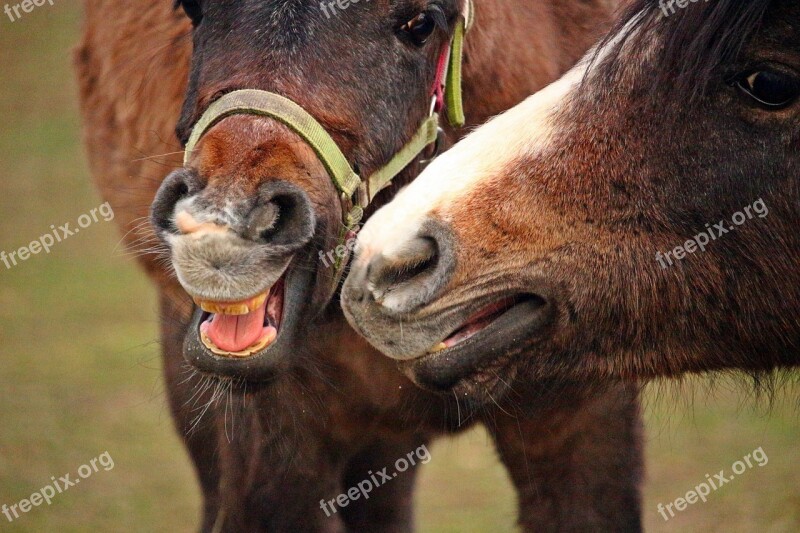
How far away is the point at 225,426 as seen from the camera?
12.2 ft

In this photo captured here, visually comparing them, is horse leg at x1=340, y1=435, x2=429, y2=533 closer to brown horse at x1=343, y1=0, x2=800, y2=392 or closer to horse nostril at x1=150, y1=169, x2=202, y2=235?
brown horse at x1=343, y1=0, x2=800, y2=392

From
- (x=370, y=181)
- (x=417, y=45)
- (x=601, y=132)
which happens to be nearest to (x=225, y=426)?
(x=370, y=181)

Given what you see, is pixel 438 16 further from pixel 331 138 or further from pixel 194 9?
pixel 194 9

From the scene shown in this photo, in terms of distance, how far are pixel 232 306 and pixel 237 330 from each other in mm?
118

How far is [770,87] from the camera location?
2318 millimetres

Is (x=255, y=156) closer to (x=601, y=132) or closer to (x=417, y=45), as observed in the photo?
(x=417, y=45)

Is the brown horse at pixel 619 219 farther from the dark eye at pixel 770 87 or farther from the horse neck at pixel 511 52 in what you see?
the horse neck at pixel 511 52

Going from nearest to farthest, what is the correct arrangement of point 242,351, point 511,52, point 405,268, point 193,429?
1. point 405,268
2. point 242,351
3. point 511,52
4. point 193,429

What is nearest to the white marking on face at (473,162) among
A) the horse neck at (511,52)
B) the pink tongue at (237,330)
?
the pink tongue at (237,330)

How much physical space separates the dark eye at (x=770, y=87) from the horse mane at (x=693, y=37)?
66mm

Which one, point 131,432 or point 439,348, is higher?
point 439,348

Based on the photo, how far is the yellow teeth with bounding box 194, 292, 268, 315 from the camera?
2578 mm

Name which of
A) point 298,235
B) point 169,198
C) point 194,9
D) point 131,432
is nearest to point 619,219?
point 298,235

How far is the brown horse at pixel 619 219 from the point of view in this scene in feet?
7.81
